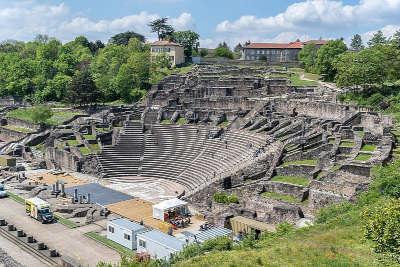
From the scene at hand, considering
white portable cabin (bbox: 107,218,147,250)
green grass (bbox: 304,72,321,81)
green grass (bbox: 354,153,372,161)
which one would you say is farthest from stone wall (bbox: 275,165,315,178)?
green grass (bbox: 304,72,321,81)

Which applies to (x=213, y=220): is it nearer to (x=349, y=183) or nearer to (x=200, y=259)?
(x=349, y=183)

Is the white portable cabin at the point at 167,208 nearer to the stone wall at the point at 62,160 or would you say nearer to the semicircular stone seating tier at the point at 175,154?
the semicircular stone seating tier at the point at 175,154

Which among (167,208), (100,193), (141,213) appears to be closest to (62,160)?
(100,193)

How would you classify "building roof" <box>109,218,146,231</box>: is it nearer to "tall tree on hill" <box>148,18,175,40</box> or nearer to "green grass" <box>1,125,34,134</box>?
"green grass" <box>1,125,34,134</box>

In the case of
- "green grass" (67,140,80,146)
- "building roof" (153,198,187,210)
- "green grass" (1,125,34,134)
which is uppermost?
"green grass" (67,140,80,146)

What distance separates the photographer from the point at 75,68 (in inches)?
3782

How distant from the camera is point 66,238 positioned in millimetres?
35281

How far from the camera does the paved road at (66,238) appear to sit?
1257 inches

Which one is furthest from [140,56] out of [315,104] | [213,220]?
[213,220]

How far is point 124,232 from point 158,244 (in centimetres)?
410

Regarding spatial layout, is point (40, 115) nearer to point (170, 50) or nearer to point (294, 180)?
point (170, 50)

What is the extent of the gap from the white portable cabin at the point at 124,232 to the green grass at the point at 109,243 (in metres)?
0.25

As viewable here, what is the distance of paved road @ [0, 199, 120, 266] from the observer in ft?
105

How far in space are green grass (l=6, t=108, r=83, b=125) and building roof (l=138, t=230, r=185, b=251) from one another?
41723 mm
